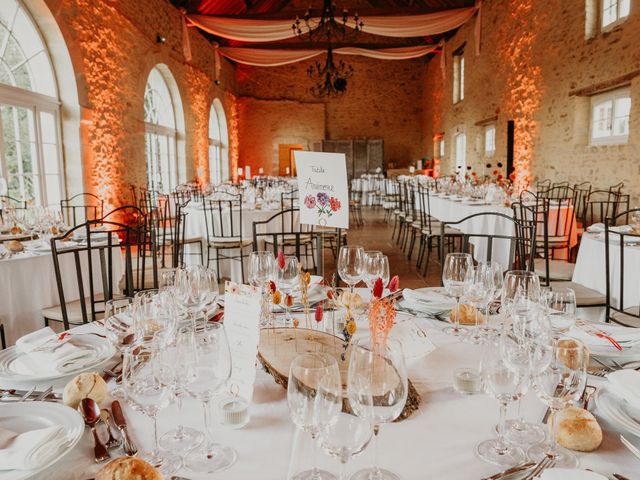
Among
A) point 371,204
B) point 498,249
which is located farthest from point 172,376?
point 371,204

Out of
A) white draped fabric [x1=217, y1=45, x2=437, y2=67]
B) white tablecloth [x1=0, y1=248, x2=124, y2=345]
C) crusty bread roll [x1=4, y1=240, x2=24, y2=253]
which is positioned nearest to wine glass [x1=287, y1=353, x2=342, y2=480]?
white tablecloth [x1=0, y1=248, x2=124, y2=345]

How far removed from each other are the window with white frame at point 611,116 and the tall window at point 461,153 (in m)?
5.71

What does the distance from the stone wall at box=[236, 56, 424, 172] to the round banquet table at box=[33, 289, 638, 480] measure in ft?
56.6

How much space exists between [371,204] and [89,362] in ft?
44.1

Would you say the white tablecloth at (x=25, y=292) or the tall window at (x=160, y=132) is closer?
the white tablecloth at (x=25, y=292)

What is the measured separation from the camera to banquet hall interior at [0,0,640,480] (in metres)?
0.89

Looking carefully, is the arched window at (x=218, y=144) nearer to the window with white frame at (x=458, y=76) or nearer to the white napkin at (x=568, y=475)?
the window with white frame at (x=458, y=76)

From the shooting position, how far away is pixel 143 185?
29.6ft

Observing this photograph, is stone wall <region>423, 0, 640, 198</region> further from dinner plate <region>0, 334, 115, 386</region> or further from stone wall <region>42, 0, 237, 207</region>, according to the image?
stone wall <region>42, 0, 237, 207</region>

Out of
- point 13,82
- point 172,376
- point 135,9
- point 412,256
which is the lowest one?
point 412,256

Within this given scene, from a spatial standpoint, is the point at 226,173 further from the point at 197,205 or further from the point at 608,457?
the point at 608,457

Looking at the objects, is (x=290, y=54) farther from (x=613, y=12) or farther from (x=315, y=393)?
(x=315, y=393)

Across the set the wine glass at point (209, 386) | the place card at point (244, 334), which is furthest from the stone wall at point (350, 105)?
the wine glass at point (209, 386)

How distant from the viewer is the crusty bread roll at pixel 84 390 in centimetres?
107
